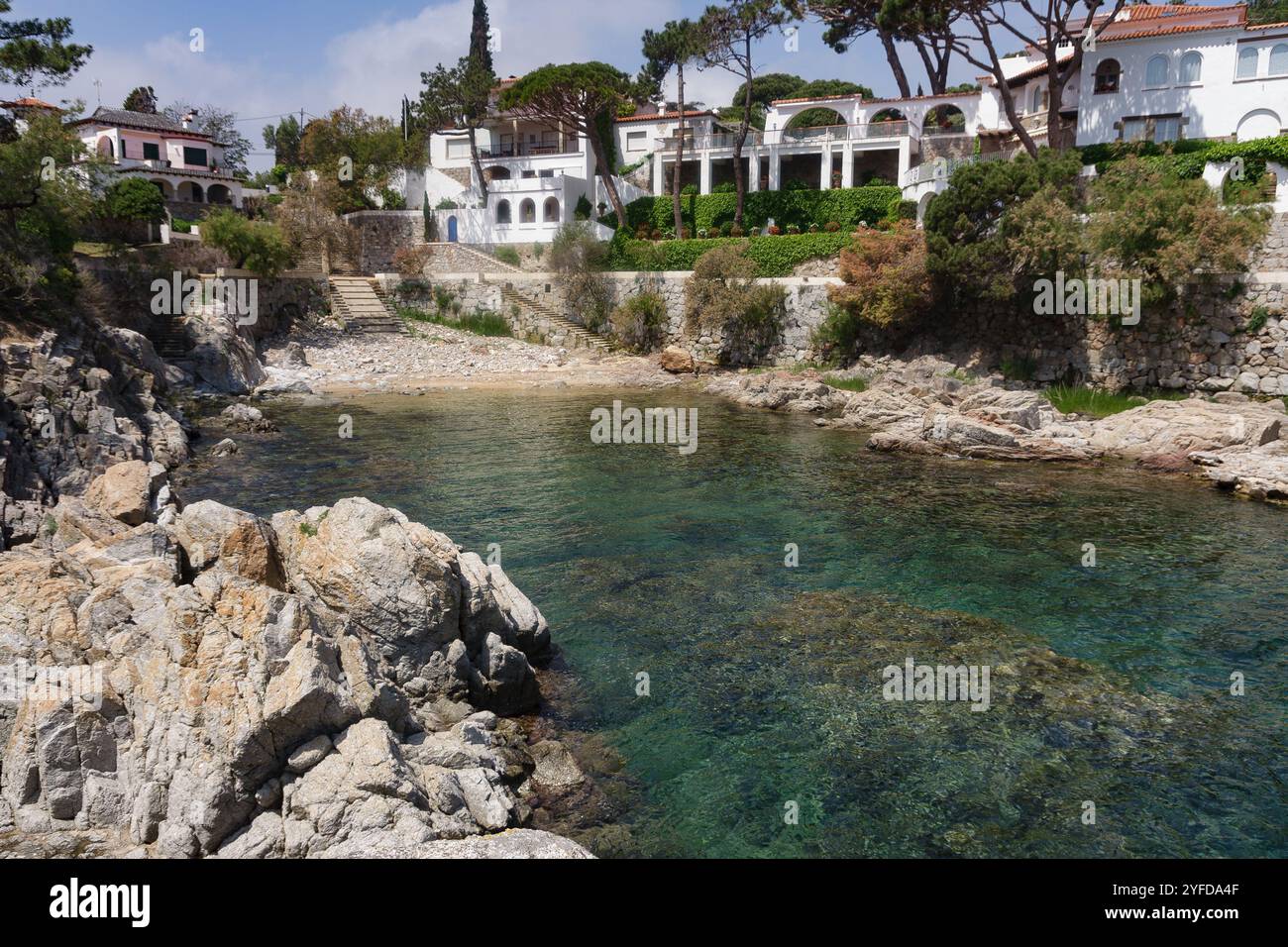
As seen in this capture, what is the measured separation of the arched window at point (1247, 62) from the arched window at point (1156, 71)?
2.96 metres

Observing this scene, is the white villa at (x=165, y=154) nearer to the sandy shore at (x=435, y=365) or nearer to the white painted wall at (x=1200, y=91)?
the sandy shore at (x=435, y=365)

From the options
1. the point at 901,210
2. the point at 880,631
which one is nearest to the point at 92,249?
the point at 901,210

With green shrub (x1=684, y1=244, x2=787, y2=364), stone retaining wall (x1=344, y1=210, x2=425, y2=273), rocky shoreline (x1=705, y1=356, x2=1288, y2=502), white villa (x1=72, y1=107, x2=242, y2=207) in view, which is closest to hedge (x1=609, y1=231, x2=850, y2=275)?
green shrub (x1=684, y1=244, x2=787, y2=364)

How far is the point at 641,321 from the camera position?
146 ft

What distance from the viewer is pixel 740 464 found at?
24453 millimetres

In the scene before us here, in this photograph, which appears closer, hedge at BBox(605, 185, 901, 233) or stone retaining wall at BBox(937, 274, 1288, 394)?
stone retaining wall at BBox(937, 274, 1288, 394)

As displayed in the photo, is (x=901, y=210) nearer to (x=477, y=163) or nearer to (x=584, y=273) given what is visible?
(x=584, y=273)

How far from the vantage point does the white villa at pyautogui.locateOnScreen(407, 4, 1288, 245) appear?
40438mm

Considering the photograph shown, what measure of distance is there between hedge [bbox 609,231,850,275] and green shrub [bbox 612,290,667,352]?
2411mm

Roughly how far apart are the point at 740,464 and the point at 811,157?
36276 mm

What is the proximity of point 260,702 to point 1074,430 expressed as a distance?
24.4m

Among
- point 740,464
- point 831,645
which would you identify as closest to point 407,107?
point 740,464

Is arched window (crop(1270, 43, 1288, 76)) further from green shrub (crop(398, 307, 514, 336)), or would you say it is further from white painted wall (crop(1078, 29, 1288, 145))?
green shrub (crop(398, 307, 514, 336))
